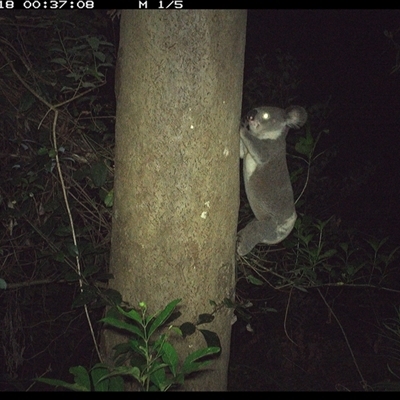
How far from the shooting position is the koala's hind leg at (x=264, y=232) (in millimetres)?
3254

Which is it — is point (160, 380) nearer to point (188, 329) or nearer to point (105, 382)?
point (105, 382)

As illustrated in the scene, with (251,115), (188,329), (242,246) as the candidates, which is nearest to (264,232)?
(242,246)

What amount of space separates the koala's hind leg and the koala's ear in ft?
2.21

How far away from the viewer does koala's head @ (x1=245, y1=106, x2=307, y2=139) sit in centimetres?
354

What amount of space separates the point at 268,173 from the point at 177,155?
1.82 meters

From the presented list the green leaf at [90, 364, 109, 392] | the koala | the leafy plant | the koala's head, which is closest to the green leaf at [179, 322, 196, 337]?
the leafy plant

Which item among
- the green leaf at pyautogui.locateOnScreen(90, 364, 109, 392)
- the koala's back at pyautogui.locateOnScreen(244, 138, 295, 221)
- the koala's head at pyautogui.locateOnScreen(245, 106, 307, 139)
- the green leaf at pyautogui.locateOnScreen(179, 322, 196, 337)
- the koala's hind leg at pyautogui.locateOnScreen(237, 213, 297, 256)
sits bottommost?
the koala's hind leg at pyautogui.locateOnScreen(237, 213, 297, 256)

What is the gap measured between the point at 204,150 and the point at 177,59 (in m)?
0.35

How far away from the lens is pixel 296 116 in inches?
139

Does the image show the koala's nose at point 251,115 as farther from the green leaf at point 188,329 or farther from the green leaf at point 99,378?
the green leaf at point 99,378

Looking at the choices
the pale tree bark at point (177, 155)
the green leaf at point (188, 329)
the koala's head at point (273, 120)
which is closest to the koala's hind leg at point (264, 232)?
the koala's head at point (273, 120)

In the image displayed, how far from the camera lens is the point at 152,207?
1.84 m

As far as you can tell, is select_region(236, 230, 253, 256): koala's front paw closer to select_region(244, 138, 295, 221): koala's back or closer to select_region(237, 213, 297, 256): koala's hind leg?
select_region(237, 213, 297, 256): koala's hind leg

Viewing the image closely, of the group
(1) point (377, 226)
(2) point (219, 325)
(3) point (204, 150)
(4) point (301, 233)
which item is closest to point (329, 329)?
(1) point (377, 226)
